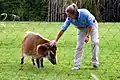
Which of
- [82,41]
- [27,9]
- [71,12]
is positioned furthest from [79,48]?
Answer: [27,9]

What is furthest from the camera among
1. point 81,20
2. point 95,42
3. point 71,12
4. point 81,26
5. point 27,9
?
point 27,9

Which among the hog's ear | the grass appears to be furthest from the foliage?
the hog's ear

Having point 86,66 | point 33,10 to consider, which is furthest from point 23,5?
point 86,66

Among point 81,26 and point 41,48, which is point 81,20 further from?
point 41,48

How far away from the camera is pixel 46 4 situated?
64.1ft

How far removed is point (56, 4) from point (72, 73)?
1267cm

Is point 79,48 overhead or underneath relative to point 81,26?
underneath

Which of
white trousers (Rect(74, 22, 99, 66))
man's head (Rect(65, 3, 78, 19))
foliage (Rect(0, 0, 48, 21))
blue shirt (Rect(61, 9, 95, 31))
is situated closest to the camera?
man's head (Rect(65, 3, 78, 19))

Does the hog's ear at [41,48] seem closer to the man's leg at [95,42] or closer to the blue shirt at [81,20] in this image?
the blue shirt at [81,20]

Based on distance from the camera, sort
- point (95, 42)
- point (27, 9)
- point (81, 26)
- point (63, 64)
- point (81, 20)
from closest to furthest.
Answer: point (81, 20) < point (81, 26) < point (95, 42) < point (63, 64) < point (27, 9)

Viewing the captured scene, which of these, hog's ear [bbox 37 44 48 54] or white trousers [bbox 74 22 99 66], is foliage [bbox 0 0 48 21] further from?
hog's ear [bbox 37 44 48 54]

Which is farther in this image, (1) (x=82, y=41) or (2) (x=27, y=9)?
(2) (x=27, y=9)

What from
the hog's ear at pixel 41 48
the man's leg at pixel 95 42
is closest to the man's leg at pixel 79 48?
the man's leg at pixel 95 42

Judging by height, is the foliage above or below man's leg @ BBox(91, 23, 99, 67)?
below
